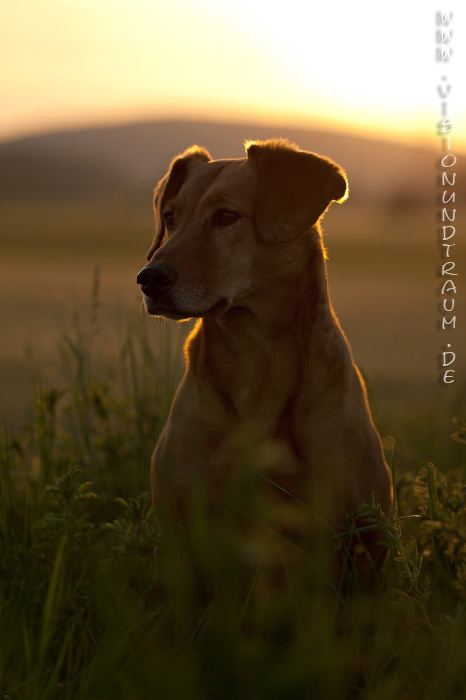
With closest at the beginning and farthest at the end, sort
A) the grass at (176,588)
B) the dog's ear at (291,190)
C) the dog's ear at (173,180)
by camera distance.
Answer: the grass at (176,588) < the dog's ear at (291,190) < the dog's ear at (173,180)

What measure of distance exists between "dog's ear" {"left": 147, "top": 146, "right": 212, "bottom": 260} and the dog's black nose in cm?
67

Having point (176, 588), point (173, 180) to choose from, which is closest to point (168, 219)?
point (173, 180)

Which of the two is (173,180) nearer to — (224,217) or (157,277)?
(224,217)

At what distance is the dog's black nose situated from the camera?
278cm

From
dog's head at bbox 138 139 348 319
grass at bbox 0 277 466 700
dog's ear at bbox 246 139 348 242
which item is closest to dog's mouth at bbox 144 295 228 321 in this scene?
dog's head at bbox 138 139 348 319

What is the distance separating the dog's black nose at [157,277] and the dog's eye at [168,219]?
0.60m

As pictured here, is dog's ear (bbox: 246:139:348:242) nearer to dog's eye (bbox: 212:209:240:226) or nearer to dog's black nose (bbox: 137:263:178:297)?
dog's eye (bbox: 212:209:240:226)

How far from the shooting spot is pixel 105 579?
124 centimetres

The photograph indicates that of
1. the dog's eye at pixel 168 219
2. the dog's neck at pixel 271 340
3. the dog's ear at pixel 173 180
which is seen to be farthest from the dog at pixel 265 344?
the dog's ear at pixel 173 180

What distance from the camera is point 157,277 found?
9.14ft

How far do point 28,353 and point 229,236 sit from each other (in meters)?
1.41

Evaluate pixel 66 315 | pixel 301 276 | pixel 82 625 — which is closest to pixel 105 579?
pixel 82 625

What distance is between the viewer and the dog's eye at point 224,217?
299 centimetres

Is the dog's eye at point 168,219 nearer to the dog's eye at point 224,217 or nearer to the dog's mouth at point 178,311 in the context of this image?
the dog's eye at point 224,217
